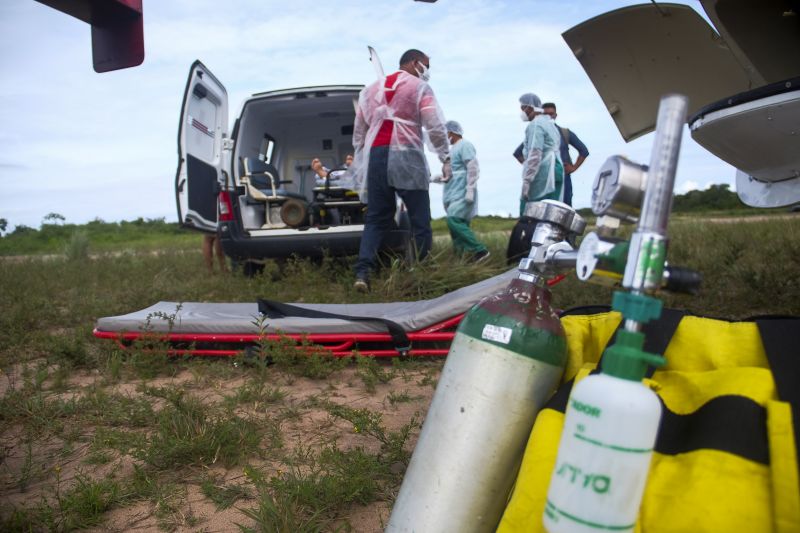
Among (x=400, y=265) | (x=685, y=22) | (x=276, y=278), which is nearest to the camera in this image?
(x=685, y=22)

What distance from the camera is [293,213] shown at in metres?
5.86

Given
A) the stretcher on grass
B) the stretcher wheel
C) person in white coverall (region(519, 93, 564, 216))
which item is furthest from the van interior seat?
the stretcher on grass

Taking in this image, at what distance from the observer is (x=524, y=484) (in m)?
1.00

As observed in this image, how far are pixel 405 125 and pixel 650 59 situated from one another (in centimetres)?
180

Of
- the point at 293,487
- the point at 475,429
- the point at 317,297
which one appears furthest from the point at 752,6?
the point at 317,297

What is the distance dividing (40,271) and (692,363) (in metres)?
7.38

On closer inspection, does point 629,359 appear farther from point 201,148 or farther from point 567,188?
point 567,188

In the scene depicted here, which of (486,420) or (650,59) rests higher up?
(650,59)

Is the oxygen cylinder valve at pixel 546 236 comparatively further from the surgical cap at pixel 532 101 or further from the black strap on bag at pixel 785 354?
the surgical cap at pixel 532 101

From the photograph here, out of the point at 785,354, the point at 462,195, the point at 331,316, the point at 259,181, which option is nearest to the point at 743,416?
the point at 785,354

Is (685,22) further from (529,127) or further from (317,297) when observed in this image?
(317,297)

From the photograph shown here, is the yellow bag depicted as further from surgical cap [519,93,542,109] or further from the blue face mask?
surgical cap [519,93,542,109]

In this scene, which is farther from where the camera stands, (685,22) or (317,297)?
(317,297)

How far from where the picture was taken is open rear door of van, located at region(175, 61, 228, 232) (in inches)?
207
